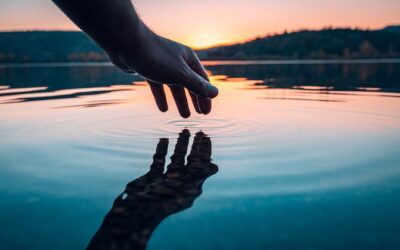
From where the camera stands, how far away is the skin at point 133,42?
1318 millimetres

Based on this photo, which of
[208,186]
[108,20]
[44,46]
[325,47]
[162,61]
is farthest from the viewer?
[44,46]

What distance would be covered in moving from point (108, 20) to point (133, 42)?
16 cm

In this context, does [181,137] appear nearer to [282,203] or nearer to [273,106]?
[282,203]

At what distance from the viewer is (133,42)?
1.49 meters

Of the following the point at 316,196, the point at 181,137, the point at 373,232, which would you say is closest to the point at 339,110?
the point at 181,137

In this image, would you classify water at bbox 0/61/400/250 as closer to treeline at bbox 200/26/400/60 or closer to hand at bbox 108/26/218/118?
hand at bbox 108/26/218/118

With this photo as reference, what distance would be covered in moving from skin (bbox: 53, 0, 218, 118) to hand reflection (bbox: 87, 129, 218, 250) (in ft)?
2.09

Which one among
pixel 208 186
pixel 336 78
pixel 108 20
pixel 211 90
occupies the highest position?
pixel 108 20

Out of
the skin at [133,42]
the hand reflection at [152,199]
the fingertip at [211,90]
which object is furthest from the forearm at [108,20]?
the hand reflection at [152,199]

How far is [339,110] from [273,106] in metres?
1.04

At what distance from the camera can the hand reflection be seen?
1.53 metres

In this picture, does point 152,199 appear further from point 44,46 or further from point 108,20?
point 44,46

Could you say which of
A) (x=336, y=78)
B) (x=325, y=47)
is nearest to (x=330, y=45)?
(x=325, y=47)

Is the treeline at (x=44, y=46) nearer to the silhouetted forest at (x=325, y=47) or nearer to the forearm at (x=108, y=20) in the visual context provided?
the silhouetted forest at (x=325, y=47)
